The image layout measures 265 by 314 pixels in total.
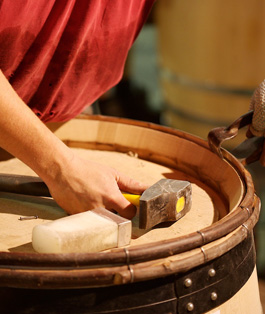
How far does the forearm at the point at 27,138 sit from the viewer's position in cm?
78

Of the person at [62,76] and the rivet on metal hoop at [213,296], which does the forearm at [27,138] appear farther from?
the rivet on metal hoop at [213,296]

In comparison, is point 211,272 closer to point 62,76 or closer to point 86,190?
point 86,190

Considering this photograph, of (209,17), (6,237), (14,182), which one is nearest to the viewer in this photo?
(6,237)

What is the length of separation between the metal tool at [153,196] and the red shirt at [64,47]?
23 cm

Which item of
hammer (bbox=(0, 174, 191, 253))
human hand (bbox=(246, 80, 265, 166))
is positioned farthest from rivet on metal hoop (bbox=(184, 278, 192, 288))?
human hand (bbox=(246, 80, 265, 166))

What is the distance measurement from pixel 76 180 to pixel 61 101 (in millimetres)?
377

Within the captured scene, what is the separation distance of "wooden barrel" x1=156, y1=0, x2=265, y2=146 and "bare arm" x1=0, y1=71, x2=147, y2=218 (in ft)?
5.28

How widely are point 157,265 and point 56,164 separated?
26cm

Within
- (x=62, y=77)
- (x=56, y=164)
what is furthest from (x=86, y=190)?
(x=62, y=77)

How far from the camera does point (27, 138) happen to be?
797mm

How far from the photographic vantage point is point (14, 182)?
3.01 feet

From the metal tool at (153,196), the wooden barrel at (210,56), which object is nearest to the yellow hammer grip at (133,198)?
the metal tool at (153,196)

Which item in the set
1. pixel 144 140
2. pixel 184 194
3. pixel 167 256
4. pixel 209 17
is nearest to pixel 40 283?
pixel 167 256

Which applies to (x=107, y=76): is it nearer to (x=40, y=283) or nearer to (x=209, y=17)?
(x=40, y=283)
